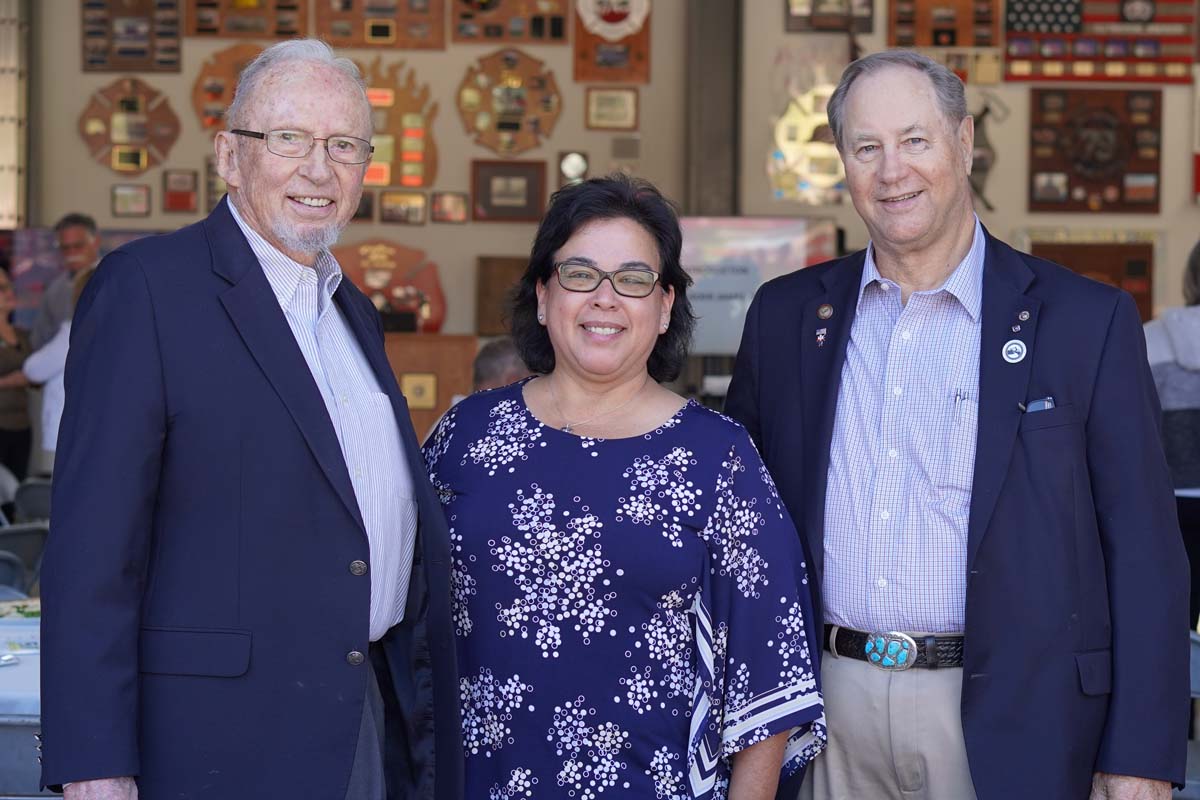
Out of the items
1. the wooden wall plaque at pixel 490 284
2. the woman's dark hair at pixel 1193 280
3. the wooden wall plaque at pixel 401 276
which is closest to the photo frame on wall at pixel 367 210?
the wooden wall plaque at pixel 401 276

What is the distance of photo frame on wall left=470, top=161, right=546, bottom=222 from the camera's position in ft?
32.8

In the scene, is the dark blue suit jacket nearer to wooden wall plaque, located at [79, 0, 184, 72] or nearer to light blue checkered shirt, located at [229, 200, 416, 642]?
light blue checkered shirt, located at [229, 200, 416, 642]

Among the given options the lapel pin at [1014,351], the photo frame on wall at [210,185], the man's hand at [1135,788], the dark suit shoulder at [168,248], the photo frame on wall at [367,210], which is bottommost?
the man's hand at [1135,788]

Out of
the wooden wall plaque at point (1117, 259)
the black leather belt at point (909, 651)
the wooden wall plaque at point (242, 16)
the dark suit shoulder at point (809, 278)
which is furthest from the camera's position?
the wooden wall plaque at point (242, 16)

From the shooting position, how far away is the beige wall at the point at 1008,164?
970 cm

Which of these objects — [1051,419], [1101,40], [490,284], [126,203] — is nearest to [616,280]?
[1051,419]

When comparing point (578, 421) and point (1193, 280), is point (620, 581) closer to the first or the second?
point (578, 421)

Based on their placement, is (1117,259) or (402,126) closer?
(1117,259)

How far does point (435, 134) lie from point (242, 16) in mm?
1519

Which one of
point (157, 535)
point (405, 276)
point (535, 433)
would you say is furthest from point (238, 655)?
point (405, 276)

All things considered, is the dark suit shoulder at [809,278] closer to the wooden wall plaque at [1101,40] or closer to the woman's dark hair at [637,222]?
the woman's dark hair at [637,222]

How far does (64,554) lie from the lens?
218 centimetres

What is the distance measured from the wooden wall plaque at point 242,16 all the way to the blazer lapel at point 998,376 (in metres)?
8.01

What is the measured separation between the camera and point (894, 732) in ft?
8.70
